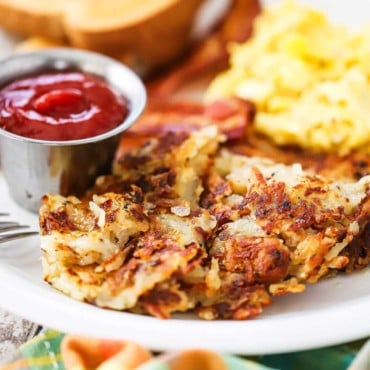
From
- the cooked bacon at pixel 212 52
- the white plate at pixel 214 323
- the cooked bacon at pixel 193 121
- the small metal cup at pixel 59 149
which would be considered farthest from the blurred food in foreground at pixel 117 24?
the white plate at pixel 214 323

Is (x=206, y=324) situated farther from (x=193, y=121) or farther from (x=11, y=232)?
(x=193, y=121)

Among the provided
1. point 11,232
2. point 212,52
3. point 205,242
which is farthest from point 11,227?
point 212,52

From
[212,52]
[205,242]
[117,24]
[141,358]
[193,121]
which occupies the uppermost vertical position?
[117,24]

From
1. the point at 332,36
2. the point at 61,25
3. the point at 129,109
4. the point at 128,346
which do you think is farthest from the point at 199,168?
the point at 61,25

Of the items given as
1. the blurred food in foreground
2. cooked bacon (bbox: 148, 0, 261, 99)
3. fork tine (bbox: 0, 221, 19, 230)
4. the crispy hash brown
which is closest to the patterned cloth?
the crispy hash brown

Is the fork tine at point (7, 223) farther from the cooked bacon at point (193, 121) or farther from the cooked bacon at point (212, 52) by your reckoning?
the cooked bacon at point (212, 52)

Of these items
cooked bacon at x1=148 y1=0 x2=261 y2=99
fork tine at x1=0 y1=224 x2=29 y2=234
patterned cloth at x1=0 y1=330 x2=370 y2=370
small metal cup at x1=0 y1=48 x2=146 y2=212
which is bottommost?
patterned cloth at x1=0 y1=330 x2=370 y2=370

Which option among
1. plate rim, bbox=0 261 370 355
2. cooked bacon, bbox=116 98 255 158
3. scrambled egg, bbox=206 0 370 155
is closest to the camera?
plate rim, bbox=0 261 370 355

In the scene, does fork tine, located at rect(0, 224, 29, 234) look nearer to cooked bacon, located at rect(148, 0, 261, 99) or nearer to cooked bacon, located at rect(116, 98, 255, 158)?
cooked bacon, located at rect(116, 98, 255, 158)
